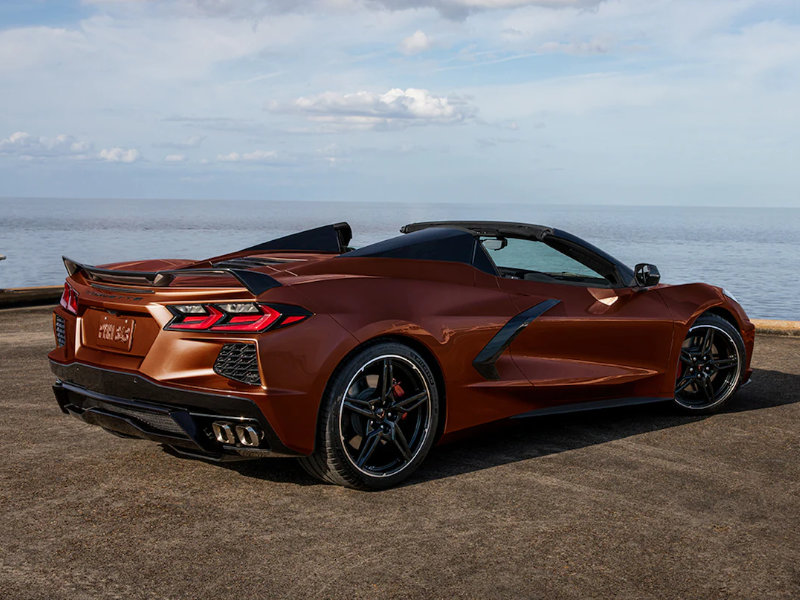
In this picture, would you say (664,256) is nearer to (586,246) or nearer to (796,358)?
(796,358)

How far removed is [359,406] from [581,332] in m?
1.65

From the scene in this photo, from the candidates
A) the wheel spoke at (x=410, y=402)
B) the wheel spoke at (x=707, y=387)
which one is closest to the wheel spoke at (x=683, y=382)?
the wheel spoke at (x=707, y=387)

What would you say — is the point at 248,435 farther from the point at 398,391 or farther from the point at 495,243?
the point at 495,243

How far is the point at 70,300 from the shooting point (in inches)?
182

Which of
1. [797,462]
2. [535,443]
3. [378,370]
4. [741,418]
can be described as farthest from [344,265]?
[741,418]

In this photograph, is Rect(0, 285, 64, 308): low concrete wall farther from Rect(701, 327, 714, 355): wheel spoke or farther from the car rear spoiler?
Rect(701, 327, 714, 355): wheel spoke

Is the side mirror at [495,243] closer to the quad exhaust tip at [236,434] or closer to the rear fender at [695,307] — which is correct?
the rear fender at [695,307]

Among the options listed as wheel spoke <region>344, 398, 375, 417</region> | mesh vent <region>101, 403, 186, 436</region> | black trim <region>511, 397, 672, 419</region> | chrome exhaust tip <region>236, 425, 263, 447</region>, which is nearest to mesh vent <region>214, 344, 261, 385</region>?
chrome exhaust tip <region>236, 425, 263, 447</region>

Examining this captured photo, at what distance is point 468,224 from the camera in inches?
227

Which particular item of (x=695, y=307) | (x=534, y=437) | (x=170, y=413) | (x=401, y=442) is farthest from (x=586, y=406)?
(x=170, y=413)

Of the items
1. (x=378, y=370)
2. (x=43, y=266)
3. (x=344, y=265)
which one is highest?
(x=344, y=265)

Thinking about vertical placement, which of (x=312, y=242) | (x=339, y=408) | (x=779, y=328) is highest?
(x=312, y=242)

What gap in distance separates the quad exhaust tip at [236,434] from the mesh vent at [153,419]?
0.15 m

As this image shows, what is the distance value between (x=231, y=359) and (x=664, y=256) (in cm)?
4824
